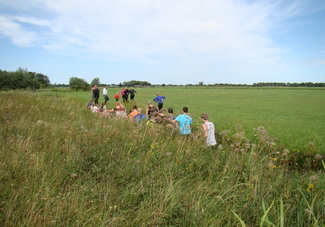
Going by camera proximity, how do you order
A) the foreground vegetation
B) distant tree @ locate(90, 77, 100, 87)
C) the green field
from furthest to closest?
distant tree @ locate(90, 77, 100, 87), the green field, the foreground vegetation

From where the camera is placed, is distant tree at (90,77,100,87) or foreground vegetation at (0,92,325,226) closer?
foreground vegetation at (0,92,325,226)

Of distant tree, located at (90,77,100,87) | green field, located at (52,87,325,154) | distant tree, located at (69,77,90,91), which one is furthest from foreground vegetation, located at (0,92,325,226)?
distant tree, located at (90,77,100,87)

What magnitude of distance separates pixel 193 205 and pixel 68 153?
2.67 m

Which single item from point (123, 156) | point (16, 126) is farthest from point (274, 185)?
point (16, 126)

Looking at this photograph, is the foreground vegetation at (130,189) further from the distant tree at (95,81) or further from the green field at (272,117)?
the distant tree at (95,81)

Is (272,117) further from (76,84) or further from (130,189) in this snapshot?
Result: (76,84)

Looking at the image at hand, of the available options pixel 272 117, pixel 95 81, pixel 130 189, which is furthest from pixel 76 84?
pixel 130 189

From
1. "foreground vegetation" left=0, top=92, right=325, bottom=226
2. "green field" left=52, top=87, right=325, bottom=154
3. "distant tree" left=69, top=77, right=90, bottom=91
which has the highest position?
"distant tree" left=69, top=77, right=90, bottom=91

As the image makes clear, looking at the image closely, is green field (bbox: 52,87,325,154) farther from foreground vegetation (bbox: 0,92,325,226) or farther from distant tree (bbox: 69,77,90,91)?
distant tree (bbox: 69,77,90,91)

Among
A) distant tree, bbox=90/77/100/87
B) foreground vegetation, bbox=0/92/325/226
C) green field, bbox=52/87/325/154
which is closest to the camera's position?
foreground vegetation, bbox=0/92/325/226

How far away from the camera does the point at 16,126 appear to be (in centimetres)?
554

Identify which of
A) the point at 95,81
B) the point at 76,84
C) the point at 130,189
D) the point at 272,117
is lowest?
the point at 272,117

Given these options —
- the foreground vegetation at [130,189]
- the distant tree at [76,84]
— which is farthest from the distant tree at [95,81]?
the foreground vegetation at [130,189]

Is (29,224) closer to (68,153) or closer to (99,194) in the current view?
(99,194)
